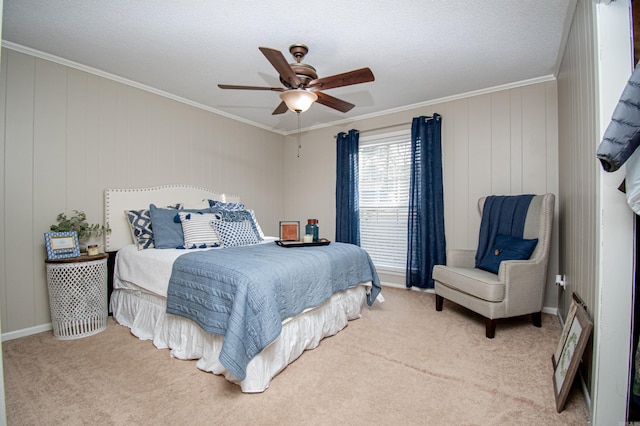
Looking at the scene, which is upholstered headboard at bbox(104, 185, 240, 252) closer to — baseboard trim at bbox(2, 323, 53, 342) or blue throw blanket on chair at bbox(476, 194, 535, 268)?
baseboard trim at bbox(2, 323, 53, 342)

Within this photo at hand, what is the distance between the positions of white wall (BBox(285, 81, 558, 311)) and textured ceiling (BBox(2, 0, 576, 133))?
26 centimetres

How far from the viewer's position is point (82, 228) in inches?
111

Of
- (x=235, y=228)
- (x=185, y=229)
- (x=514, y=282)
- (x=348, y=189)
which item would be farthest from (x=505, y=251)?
(x=185, y=229)

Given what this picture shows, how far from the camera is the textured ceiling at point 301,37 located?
83.4 inches

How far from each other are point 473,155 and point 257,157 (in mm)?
3124

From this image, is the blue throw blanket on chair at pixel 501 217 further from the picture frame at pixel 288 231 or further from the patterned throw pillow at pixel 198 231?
the patterned throw pillow at pixel 198 231

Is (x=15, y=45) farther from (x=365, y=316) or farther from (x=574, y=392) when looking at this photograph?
(x=574, y=392)

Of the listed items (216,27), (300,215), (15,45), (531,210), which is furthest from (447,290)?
(15,45)

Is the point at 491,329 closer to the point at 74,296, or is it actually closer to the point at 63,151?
the point at 74,296

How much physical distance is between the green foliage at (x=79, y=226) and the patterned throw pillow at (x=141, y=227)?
27 centimetres

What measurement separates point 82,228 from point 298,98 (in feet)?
7.81

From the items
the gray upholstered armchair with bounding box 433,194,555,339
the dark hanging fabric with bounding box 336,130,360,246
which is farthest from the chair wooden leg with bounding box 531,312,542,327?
the dark hanging fabric with bounding box 336,130,360,246

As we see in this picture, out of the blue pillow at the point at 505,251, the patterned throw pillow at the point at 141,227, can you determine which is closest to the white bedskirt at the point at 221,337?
the patterned throw pillow at the point at 141,227

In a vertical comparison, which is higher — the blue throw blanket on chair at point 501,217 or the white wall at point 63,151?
the white wall at point 63,151
